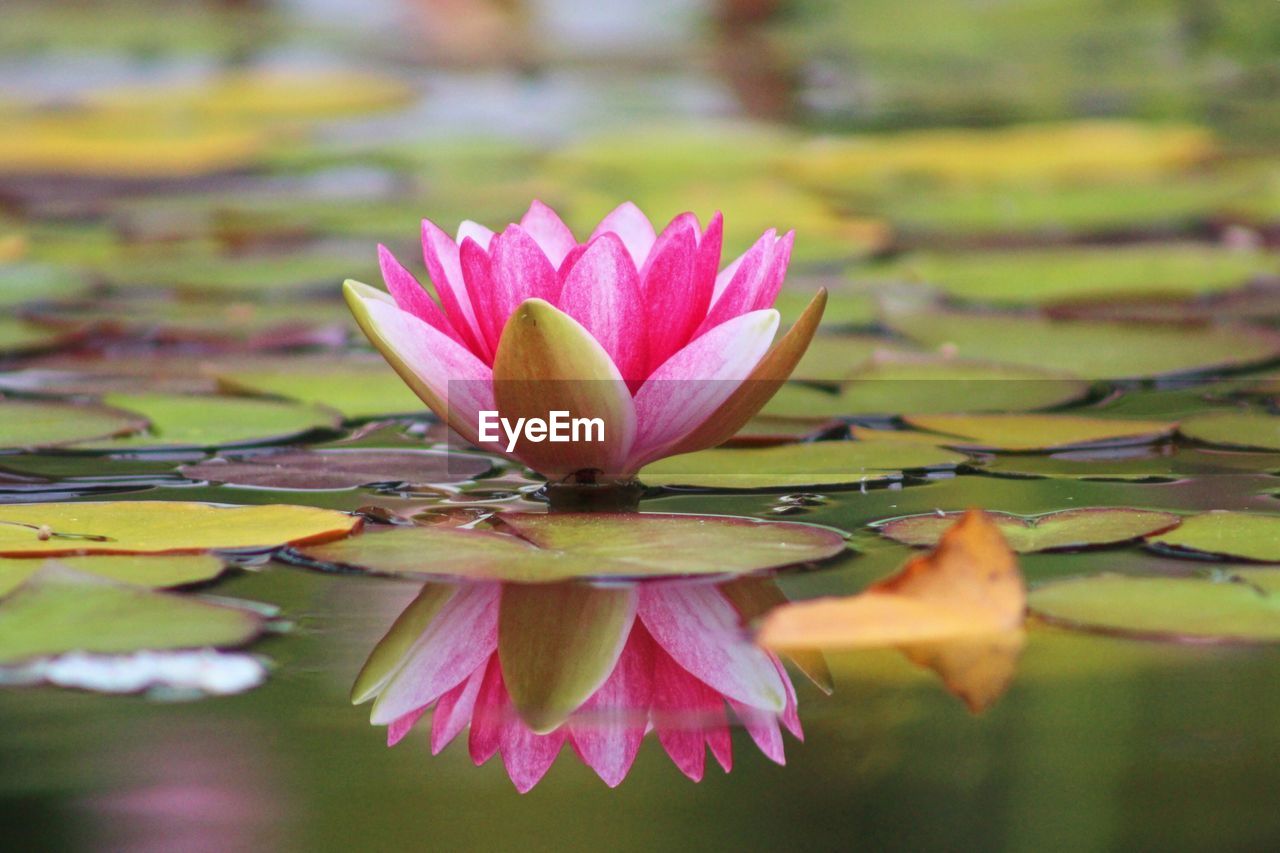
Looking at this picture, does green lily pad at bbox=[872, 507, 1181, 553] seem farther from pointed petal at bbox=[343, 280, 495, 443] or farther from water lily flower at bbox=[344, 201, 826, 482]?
pointed petal at bbox=[343, 280, 495, 443]

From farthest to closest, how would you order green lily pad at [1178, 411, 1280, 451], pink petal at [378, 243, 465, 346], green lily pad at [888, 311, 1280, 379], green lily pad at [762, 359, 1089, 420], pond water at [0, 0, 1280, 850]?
green lily pad at [888, 311, 1280, 379] < green lily pad at [762, 359, 1089, 420] < green lily pad at [1178, 411, 1280, 451] < pink petal at [378, 243, 465, 346] < pond water at [0, 0, 1280, 850]

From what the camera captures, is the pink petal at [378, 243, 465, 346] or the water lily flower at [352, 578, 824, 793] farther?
the pink petal at [378, 243, 465, 346]

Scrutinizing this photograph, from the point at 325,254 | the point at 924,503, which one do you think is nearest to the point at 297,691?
the point at 924,503

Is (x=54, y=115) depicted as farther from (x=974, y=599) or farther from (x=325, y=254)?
(x=974, y=599)

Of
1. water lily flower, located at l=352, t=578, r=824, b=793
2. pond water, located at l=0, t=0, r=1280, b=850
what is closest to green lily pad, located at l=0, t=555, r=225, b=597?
pond water, located at l=0, t=0, r=1280, b=850

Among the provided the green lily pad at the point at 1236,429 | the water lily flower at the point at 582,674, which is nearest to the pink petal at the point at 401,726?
the water lily flower at the point at 582,674

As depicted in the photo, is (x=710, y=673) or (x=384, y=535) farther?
(x=384, y=535)
